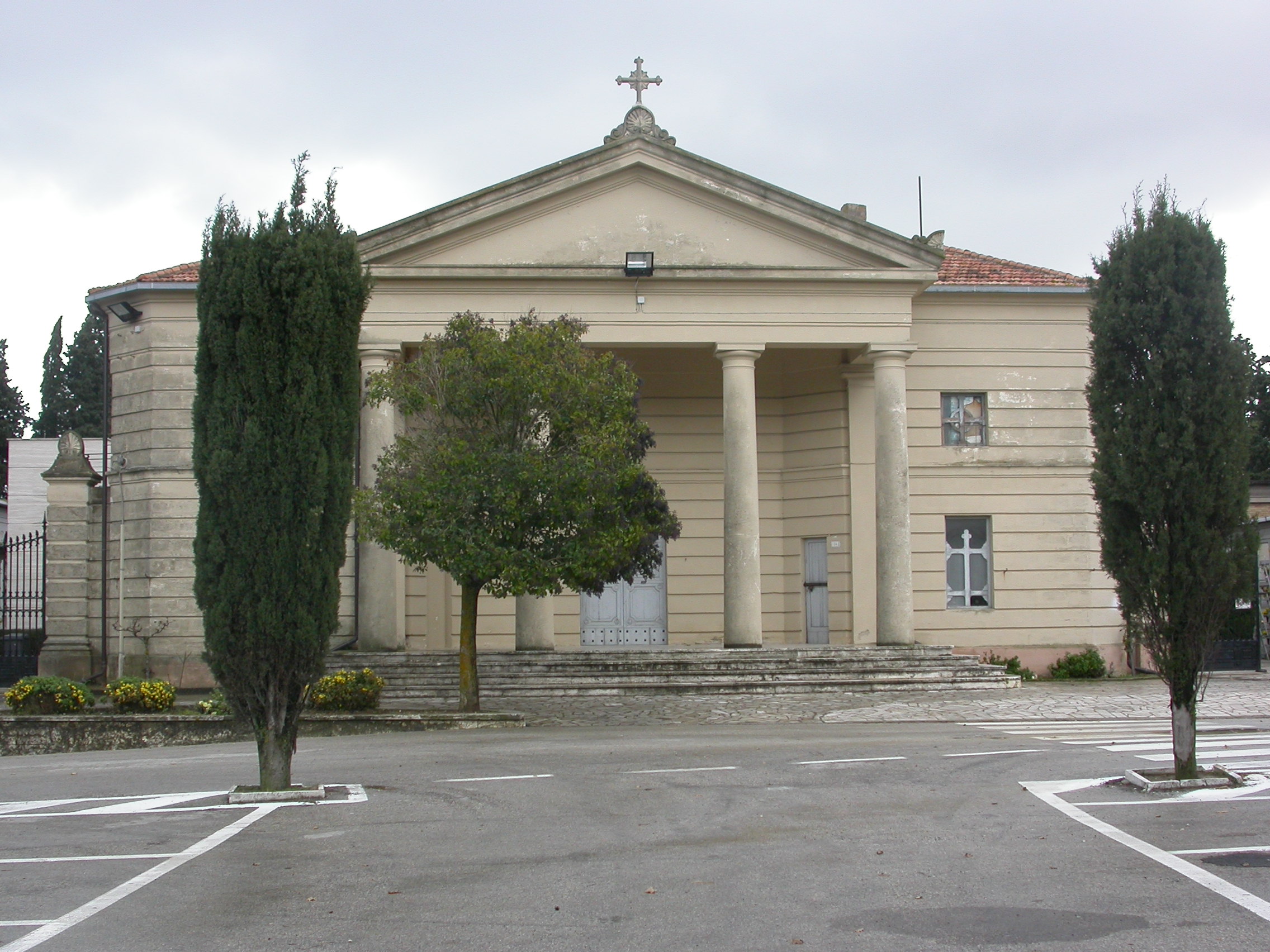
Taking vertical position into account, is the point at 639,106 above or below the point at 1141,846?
above

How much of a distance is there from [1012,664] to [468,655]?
12398 mm

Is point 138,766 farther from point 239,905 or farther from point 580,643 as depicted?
point 580,643

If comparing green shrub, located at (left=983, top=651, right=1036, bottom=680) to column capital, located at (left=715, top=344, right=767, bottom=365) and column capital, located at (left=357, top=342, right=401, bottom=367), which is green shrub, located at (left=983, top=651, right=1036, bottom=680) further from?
column capital, located at (left=357, top=342, right=401, bottom=367)

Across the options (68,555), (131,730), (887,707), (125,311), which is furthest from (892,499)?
(68,555)

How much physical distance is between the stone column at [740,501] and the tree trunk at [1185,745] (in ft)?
43.4

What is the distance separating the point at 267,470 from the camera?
10.6m

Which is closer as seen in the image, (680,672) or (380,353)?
(680,672)

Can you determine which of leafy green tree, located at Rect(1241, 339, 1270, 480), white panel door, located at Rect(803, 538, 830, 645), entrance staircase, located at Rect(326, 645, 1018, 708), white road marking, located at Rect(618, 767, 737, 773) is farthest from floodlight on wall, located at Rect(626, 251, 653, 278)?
leafy green tree, located at Rect(1241, 339, 1270, 480)

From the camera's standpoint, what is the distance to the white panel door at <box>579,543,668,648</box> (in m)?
28.2

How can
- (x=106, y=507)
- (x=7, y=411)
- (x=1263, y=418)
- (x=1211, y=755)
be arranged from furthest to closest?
(x=7, y=411), (x=1263, y=418), (x=106, y=507), (x=1211, y=755)

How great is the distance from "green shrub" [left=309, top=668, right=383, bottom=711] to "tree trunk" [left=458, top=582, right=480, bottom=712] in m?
1.19

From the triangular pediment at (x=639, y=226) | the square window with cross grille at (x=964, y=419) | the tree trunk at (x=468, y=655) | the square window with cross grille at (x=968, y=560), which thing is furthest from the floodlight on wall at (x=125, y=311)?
the square window with cross grille at (x=968, y=560)

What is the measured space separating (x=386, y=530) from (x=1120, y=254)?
33.5ft

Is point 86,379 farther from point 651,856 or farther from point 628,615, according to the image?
point 651,856
